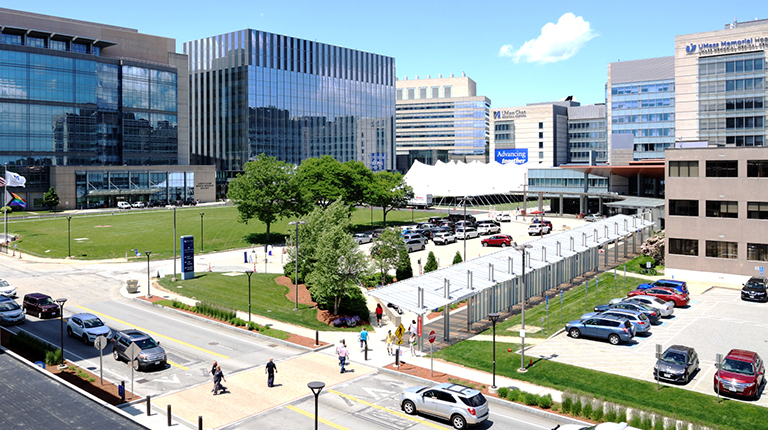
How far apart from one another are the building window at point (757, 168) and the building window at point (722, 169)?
961mm

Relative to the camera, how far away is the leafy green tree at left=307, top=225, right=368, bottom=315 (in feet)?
133

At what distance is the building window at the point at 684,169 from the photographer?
2149 inches

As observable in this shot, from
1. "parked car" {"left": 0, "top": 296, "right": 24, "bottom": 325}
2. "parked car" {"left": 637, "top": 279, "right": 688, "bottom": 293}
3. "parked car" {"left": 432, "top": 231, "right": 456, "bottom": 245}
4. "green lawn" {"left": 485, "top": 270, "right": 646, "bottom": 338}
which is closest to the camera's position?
"parked car" {"left": 0, "top": 296, "right": 24, "bottom": 325}

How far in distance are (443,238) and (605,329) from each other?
135 ft

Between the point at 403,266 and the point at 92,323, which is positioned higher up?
the point at 403,266

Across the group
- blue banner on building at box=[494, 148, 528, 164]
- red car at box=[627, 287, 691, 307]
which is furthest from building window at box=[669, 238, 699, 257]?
blue banner on building at box=[494, 148, 528, 164]

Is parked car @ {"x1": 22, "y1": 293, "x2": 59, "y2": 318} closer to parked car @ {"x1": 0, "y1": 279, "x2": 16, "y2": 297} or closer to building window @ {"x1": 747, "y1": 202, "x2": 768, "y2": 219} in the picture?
parked car @ {"x1": 0, "y1": 279, "x2": 16, "y2": 297}

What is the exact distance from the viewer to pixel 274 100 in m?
155

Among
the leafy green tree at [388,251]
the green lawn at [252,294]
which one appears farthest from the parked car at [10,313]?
the leafy green tree at [388,251]

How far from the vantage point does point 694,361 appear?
29.3 meters

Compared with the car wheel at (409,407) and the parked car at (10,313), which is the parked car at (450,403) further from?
the parked car at (10,313)

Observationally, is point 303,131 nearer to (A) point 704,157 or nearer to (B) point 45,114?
→ (B) point 45,114

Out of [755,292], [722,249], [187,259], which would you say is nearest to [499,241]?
[722,249]

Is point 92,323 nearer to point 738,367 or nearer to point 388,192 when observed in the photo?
point 738,367
